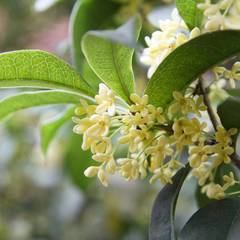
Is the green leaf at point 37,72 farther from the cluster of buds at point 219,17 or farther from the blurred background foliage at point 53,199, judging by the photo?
the blurred background foliage at point 53,199

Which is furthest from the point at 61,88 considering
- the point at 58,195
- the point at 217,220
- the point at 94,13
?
the point at 58,195

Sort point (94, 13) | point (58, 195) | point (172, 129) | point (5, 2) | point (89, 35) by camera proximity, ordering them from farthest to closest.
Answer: point (5, 2)
point (58, 195)
point (94, 13)
point (172, 129)
point (89, 35)

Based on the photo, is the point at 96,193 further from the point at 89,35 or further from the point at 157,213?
the point at 89,35

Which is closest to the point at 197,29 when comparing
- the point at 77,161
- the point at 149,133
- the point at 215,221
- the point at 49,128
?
the point at 149,133

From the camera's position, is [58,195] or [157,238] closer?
[157,238]

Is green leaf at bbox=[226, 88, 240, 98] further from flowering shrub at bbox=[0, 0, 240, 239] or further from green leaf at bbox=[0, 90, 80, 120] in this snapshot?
green leaf at bbox=[0, 90, 80, 120]

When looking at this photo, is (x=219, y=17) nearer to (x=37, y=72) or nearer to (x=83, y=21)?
(x=37, y=72)

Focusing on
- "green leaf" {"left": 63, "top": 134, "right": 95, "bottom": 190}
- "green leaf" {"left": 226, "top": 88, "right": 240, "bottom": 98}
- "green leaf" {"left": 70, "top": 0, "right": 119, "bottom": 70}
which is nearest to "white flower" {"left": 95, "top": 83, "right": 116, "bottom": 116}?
"green leaf" {"left": 226, "top": 88, "right": 240, "bottom": 98}
